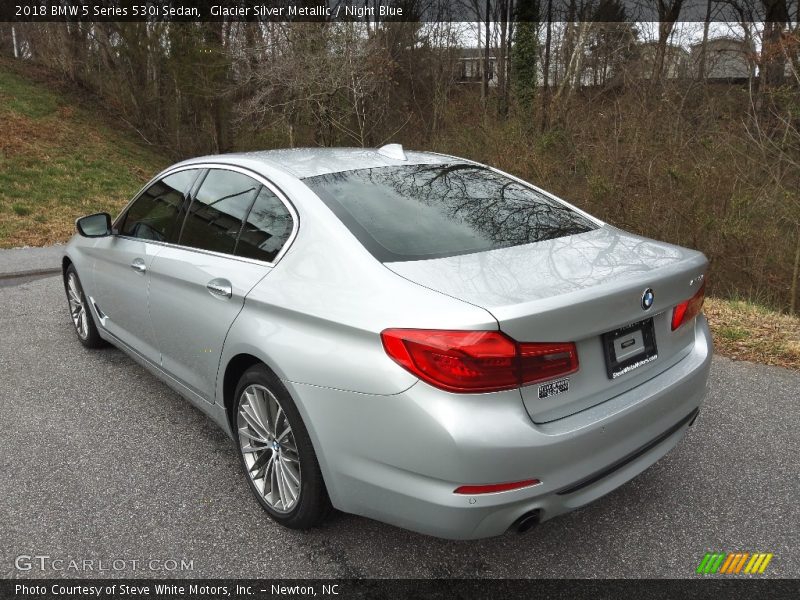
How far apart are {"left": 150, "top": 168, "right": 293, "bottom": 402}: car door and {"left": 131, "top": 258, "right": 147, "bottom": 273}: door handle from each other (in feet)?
0.44

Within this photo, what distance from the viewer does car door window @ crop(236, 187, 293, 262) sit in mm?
2793

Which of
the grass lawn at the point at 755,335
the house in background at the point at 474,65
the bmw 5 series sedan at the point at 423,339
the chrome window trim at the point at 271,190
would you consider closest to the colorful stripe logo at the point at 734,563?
the bmw 5 series sedan at the point at 423,339

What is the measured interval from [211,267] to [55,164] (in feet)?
54.9

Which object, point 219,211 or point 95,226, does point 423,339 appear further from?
point 95,226

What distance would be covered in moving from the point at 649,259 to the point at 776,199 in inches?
238

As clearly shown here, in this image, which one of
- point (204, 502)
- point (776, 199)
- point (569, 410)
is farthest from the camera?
point (776, 199)

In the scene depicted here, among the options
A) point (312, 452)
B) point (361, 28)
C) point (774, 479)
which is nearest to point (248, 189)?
point (312, 452)

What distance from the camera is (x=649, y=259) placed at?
2.60 meters

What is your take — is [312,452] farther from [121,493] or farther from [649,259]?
[649,259]

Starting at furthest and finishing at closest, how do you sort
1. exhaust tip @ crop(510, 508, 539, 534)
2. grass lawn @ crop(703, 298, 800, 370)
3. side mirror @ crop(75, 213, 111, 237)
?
grass lawn @ crop(703, 298, 800, 370) → side mirror @ crop(75, 213, 111, 237) → exhaust tip @ crop(510, 508, 539, 534)

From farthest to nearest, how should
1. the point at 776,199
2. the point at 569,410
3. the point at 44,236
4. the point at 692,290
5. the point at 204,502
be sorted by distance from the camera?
the point at 44,236 → the point at 776,199 → the point at 204,502 → the point at 692,290 → the point at 569,410

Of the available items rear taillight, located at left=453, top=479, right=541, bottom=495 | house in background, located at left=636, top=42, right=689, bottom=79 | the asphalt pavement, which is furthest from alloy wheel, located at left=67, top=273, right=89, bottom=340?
house in background, located at left=636, top=42, right=689, bottom=79

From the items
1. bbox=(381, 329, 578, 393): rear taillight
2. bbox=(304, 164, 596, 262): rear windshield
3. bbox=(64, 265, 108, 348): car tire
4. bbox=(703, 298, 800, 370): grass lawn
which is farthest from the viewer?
bbox=(64, 265, 108, 348): car tire

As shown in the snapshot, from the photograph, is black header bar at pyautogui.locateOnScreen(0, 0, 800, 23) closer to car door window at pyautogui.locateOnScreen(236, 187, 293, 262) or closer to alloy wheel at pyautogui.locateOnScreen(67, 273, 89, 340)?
alloy wheel at pyautogui.locateOnScreen(67, 273, 89, 340)
